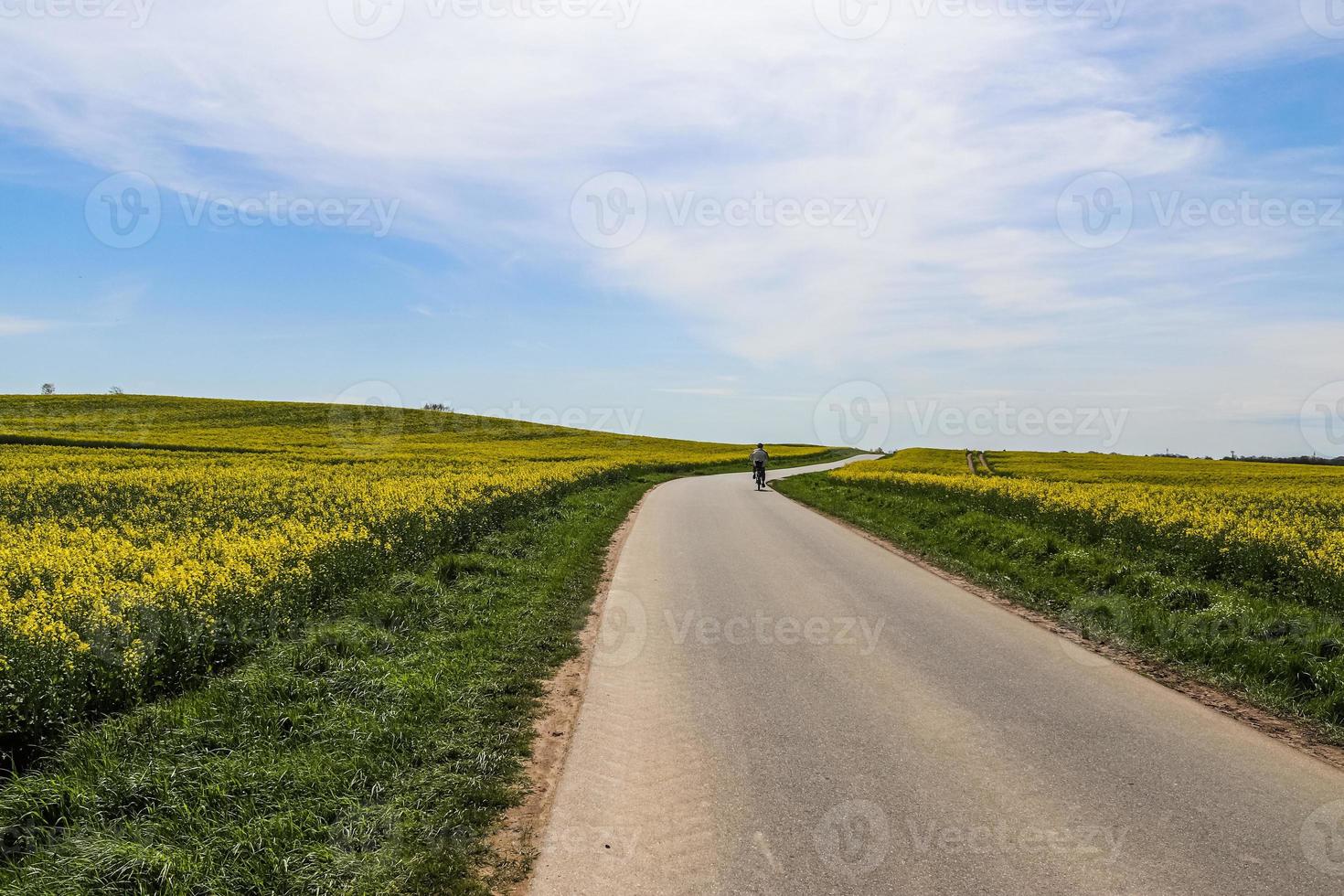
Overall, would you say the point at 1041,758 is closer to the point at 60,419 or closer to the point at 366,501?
the point at 366,501

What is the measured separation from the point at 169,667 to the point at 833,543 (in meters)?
A: 13.2

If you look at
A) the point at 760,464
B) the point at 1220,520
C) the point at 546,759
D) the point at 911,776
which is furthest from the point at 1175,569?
the point at 760,464

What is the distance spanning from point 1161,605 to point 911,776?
6.98m

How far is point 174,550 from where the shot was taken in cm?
1020

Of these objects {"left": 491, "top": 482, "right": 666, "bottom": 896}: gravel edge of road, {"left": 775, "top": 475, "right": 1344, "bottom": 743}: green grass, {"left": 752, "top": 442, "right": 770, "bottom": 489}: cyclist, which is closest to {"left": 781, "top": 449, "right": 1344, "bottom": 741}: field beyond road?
{"left": 775, "top": 475, "right": 1344, "bottom": 743}: green grass

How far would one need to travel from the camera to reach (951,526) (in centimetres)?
1762

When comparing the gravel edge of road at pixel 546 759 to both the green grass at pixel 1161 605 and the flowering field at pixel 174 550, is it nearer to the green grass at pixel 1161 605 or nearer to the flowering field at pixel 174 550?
the flowering field at pixel 174 550

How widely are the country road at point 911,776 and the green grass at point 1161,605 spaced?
987mm

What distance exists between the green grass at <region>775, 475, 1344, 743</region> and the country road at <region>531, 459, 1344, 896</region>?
0.99 meters

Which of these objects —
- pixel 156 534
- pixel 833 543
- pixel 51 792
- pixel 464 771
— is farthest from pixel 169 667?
pixel 833 543

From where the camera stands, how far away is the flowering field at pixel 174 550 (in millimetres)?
6090

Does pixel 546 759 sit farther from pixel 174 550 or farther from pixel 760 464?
pixel 760 464

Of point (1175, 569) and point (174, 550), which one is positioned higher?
point (1175, 569)

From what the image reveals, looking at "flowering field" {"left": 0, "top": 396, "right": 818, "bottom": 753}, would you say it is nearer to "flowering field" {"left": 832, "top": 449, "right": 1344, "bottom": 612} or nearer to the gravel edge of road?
the gravel edge of road
